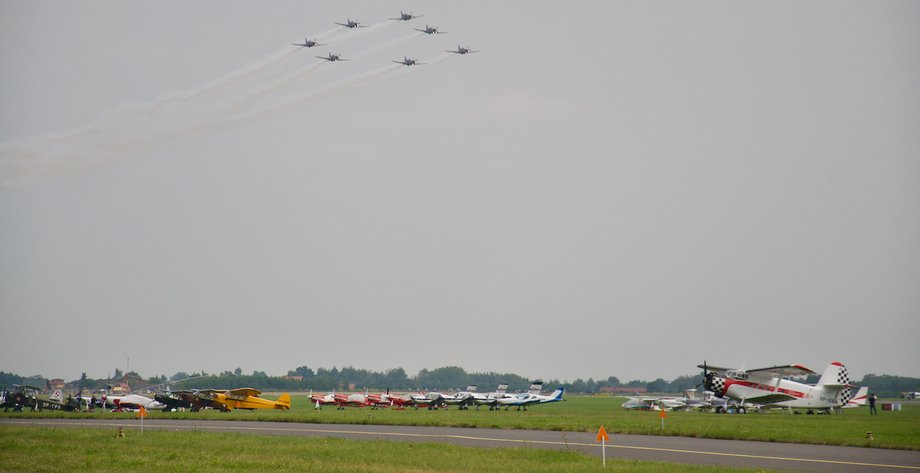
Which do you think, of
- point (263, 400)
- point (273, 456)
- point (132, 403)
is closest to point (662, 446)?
point (273, 456)

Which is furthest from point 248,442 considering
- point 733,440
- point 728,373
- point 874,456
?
point 728,373

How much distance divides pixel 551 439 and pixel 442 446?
6.58 meters

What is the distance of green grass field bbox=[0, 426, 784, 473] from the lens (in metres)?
25.2

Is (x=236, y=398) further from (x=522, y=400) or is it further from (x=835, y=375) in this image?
(x=835, y=375)

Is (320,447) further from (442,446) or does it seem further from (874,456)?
(874,456)

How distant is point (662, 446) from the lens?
33.0 m

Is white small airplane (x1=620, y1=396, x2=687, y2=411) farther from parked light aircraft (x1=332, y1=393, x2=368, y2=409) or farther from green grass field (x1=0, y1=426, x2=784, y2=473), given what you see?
green grass field (x1=0, y1=426, x2=784, y2=473)

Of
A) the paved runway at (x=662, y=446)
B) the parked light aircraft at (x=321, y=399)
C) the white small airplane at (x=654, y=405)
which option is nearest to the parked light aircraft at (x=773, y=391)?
the white small airplane at (x=654, y=405)

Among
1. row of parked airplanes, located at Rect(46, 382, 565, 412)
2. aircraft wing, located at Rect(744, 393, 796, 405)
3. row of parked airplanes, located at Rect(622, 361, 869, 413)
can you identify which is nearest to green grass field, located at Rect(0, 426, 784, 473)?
row of parked airplanes, located at Rect(46, 382, 565, 412)

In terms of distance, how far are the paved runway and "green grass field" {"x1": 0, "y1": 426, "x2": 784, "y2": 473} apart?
9.02ft

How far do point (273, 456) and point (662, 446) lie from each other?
48.7 ft

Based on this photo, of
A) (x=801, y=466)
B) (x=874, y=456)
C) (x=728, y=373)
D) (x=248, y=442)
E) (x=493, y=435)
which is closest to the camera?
(x=801, y=466)

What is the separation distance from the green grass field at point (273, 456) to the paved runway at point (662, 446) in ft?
9.02

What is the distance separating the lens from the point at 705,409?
74.7 metres
